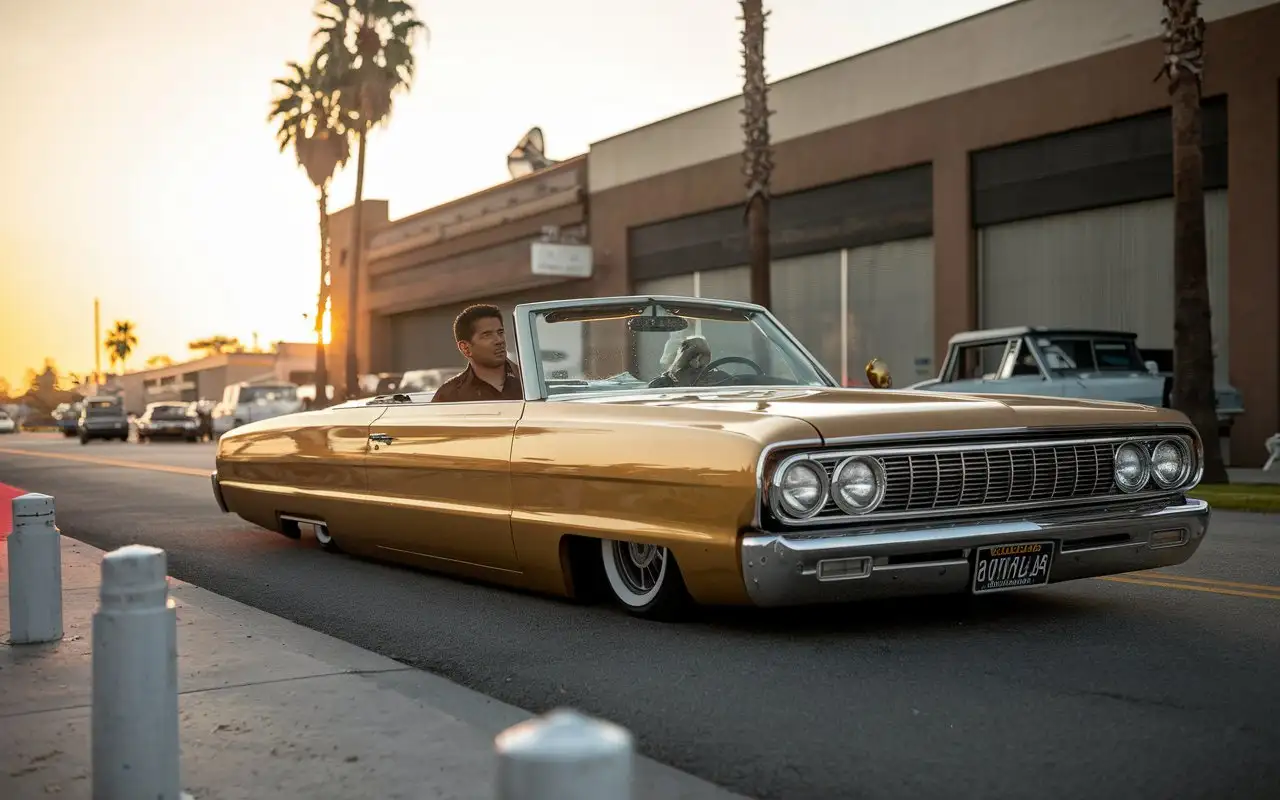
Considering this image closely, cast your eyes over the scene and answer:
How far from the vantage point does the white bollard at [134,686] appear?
3098mm

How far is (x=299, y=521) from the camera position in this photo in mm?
8305

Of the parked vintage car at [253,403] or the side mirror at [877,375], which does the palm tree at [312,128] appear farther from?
the side mirror at [877,375]

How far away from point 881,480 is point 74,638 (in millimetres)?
3349

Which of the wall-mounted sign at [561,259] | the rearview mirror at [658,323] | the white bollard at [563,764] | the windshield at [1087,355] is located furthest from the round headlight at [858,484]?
the wall-mounted sign at [561,259]

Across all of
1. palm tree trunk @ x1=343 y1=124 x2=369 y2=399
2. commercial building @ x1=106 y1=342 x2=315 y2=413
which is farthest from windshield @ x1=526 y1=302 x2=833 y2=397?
commercial building @ x1=106 y1=342 x2=315 y2=413

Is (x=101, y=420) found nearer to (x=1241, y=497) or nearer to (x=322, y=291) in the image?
(x=322, y=291)

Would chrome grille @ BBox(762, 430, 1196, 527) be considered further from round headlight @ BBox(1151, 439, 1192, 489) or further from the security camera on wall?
the security camera on wall

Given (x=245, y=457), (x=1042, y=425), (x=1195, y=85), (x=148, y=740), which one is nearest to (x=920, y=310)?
(x=1195, y=85)

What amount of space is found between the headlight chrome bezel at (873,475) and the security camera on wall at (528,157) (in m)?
36.0

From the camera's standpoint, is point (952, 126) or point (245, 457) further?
point (952, 126)

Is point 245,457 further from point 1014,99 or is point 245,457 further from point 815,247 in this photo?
point 815,247

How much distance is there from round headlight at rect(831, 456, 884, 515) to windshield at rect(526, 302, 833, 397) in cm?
154

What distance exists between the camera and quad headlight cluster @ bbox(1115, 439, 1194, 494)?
5523mm

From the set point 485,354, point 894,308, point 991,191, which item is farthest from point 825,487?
point 894,308
